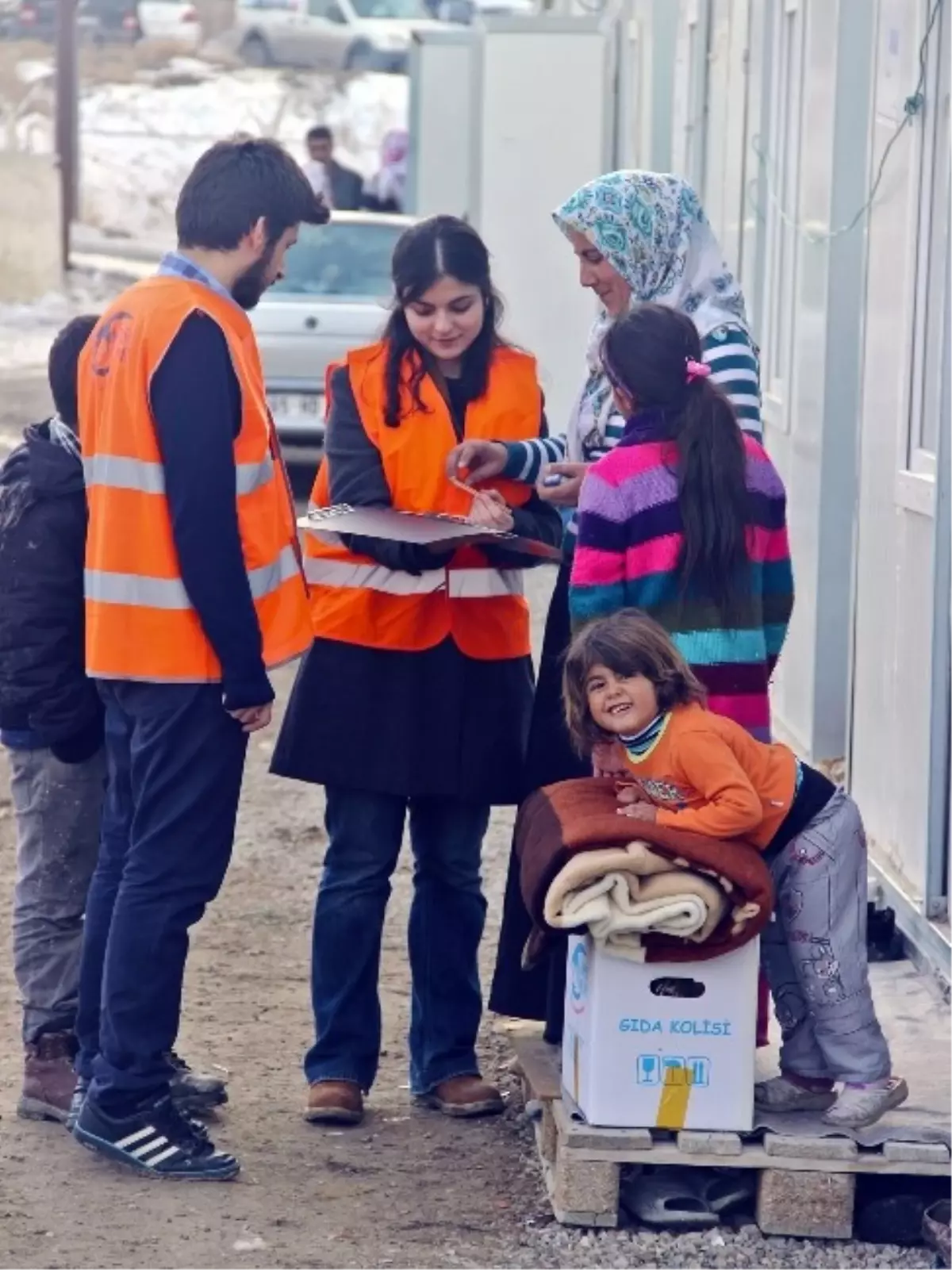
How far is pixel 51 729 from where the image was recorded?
4.67 m

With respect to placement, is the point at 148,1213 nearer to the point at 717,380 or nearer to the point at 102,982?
the point at 102,982

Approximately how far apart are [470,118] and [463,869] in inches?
451

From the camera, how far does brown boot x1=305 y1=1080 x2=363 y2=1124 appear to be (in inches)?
188

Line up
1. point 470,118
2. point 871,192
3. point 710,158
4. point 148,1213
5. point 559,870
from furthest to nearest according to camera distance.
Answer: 1. point 470,118
2. point 710,158
3. point 871,192
4. point 148,1213
5. point 559,870

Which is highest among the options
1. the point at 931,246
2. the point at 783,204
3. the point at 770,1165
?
the point at 783,204

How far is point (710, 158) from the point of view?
10.2m

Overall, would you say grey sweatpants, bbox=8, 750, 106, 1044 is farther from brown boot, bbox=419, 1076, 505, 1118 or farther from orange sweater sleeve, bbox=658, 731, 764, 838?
orange sweater sleeve, bbox=658, 731, 764, 838

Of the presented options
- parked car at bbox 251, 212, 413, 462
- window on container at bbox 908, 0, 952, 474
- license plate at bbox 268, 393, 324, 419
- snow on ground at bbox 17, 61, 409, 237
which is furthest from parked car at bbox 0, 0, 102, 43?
window on container at bbox 908, 0, 952, 474

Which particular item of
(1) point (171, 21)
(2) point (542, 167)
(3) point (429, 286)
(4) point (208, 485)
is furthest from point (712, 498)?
(1) point (171, 21)

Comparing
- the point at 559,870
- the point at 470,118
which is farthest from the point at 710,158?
the point at 559,870

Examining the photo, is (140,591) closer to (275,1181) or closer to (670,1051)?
(275,1181)

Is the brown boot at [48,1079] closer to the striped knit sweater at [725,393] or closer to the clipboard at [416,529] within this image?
the clipboard at [416,529]

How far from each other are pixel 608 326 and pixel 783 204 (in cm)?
389

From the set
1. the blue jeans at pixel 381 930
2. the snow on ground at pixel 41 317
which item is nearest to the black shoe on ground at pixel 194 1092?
the blue jeans at pixel 381 930
